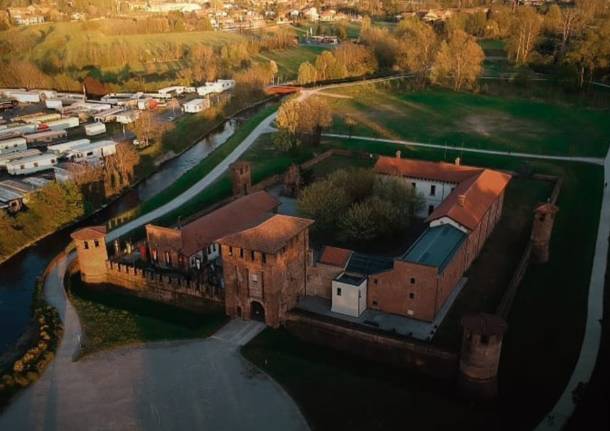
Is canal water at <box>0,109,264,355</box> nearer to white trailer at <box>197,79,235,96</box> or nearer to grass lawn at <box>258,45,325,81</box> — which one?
white trailer at <box>197,79,235,96</box>

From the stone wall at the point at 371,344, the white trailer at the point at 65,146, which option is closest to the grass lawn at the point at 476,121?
the white trailer at the point at 65,146

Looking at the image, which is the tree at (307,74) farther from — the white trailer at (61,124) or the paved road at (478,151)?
the white trailer at (61,124)

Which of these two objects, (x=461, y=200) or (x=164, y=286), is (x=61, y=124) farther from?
(x=461, y=200)

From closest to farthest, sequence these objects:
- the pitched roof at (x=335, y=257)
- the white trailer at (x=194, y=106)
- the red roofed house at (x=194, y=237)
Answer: the pitched roof at (x=335, y=257)
the red roofed house at (x=194, y=237)
the white trailer at (x=194, y=106)

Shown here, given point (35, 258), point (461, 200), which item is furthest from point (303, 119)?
point (35, 258)

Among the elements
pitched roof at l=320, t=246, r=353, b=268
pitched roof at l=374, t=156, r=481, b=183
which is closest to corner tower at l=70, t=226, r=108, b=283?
pitched roof at l=320, t=246, r=353, b=268

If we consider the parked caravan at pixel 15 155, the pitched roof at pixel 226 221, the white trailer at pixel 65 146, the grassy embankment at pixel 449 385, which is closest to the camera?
the grassy embankment at pixel 449 385

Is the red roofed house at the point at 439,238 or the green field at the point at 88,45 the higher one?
the green field at the point at 88,45

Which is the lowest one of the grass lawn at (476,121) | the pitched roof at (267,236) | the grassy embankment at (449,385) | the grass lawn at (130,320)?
the grass lawn at (130,320)
